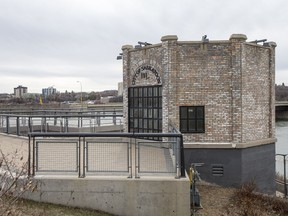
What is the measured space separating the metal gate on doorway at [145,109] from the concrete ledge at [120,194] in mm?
5353

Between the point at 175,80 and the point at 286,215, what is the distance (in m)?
5.70

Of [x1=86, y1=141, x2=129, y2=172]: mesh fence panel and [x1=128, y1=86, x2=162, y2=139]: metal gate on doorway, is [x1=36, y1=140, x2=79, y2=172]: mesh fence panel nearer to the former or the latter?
[x1=86, y1=141, x2=129, y2=172]: mesh fence panel

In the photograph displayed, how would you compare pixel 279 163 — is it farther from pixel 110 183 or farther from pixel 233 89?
pixel 110 183

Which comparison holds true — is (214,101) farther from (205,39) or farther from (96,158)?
(96,158)

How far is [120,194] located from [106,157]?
3.29 ft

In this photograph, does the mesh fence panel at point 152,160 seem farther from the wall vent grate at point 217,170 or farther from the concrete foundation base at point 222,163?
the wall vent grate at point 217,170

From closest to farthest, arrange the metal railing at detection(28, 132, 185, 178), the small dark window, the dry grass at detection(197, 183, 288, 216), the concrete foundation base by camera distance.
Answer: the metal railing at detection(28, 132, 185, 178) → the dry grass at detection(197, 183, 288, 216) → the concrete foundation base → the small dark window

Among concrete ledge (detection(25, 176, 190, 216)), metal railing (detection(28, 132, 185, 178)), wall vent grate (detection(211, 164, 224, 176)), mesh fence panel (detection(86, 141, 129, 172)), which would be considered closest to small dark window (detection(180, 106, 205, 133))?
wall vent grate (detection(211, 164, 224, 176))

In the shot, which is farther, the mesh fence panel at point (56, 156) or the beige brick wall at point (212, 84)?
the beige brick wall at point (212, 84)

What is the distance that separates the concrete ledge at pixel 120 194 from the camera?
7367 mm

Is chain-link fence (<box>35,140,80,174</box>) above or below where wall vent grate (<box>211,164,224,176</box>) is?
above

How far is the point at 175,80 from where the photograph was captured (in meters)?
11.8

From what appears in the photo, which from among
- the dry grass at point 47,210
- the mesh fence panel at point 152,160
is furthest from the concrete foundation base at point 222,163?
the dry grass at point 47,210

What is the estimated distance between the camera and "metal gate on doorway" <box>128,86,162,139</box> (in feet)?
41.6
